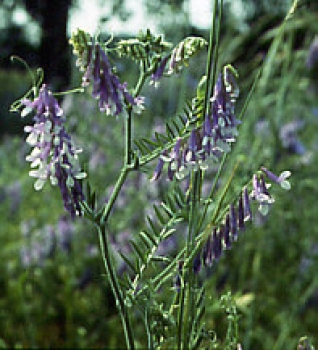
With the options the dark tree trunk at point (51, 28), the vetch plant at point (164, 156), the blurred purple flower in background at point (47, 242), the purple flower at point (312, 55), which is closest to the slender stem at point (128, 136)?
the vetch plant at point (164, 156)

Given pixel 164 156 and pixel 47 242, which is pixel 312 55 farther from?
pixel 164 156

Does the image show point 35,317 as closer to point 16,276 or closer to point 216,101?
point 16,276

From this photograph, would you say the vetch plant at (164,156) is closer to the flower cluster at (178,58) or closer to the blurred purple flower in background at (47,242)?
the flower cluster at (178,58)

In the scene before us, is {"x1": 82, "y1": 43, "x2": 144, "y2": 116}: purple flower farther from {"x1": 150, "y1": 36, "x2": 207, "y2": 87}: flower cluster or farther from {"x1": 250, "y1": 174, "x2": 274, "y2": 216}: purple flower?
{"x1": 250, "y1": 174, "x2": 274, "y2": 216}: purple flower

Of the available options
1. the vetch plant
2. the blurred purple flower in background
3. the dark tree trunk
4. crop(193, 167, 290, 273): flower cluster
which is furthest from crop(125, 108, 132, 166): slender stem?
the dark tree trunk

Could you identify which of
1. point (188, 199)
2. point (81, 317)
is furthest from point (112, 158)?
point (188, 199)

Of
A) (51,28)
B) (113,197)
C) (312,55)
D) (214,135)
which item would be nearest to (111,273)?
(113,197)
